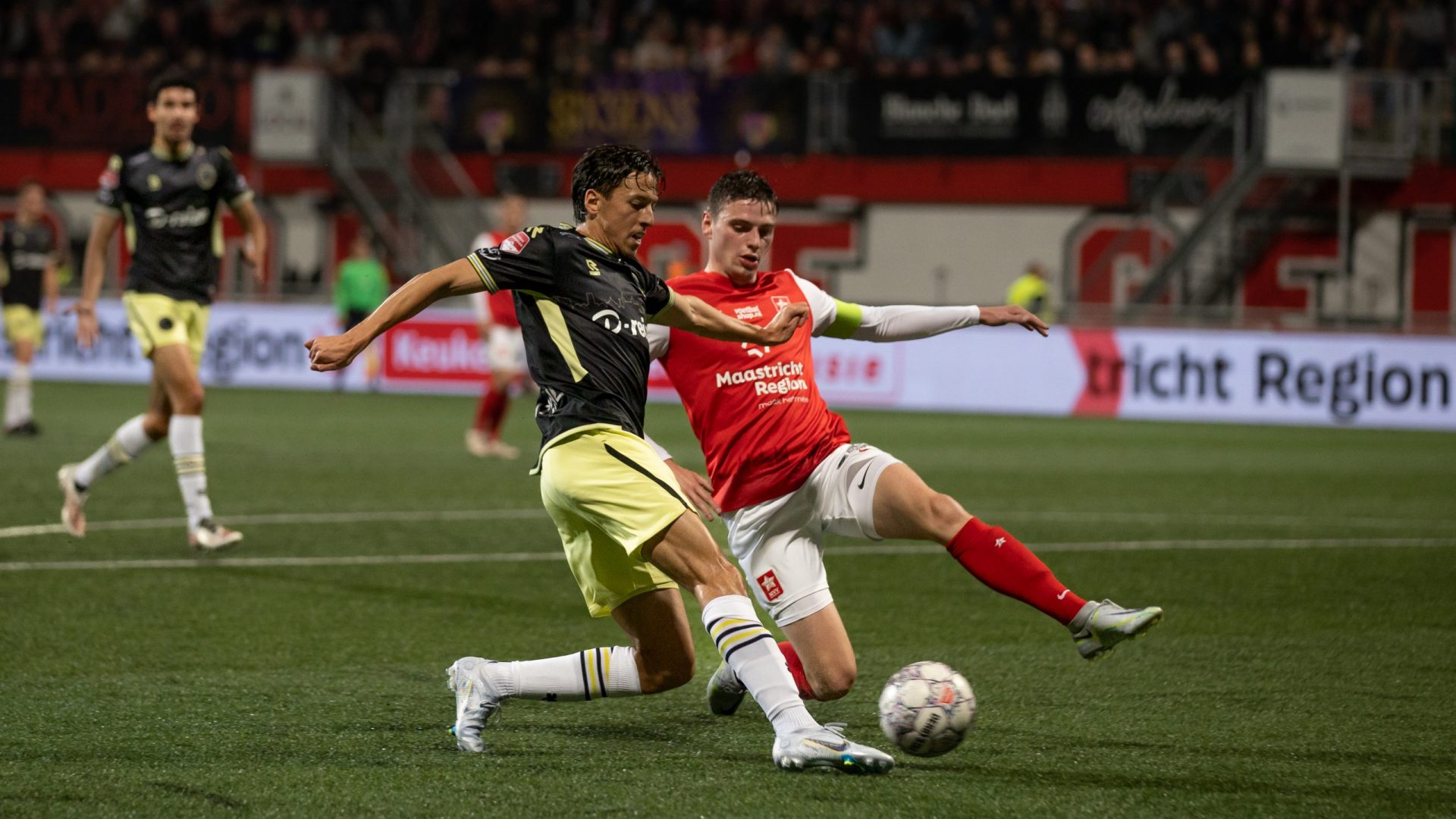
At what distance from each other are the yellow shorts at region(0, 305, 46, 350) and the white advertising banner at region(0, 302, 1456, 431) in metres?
5.74

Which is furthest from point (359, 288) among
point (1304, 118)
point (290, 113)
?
point (1304, 118)

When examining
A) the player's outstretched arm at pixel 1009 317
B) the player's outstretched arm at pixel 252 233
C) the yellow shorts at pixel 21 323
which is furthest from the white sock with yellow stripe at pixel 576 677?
the yellow shorts at pixel 21 323

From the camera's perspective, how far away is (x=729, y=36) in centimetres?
2983

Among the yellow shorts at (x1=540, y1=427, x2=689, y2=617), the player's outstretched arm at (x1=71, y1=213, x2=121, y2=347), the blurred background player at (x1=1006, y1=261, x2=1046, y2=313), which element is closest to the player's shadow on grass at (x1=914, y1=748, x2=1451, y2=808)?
the yellow shorts at (x1=540, y1=427, x2=689, y2=617)

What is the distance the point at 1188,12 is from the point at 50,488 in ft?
62.1

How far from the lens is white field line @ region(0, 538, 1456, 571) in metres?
9.38

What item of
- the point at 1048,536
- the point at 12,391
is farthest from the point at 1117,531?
the point at 12,391

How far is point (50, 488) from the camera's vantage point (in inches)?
499

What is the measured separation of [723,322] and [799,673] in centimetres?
126

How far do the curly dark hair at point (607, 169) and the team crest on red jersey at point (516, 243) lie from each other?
169 mm

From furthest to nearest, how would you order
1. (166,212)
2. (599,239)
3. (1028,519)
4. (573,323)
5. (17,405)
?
(17,405), (1028,519), (166,212), (599,239), (573,323)

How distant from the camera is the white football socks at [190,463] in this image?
9492 millimetres

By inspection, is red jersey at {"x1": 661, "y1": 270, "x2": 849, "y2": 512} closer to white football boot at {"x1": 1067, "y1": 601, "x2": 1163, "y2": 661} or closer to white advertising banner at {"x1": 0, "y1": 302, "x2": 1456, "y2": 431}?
white football boot at {"x1": 1067, "y1": 601, "x2": 1163, "y2": 661}

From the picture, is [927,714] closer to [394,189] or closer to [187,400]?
[187,400]
